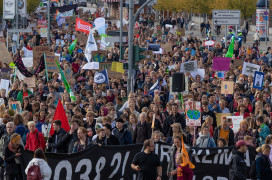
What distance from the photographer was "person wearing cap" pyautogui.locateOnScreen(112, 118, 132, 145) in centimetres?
1401

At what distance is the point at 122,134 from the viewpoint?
14.0 m

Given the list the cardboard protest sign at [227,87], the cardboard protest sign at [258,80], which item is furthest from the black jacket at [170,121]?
the cardboard protest sign at [258,80]

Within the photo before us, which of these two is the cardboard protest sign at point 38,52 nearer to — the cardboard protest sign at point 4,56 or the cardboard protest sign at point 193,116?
the cardboard protest sign at point 4,56

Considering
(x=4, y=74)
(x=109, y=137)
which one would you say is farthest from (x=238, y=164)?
(x=4, y=74)

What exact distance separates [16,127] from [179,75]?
17.8ft

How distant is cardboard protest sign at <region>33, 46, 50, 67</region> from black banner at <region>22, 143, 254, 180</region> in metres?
11.4

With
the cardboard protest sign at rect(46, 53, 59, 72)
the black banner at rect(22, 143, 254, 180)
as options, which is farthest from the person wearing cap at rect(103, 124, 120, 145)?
the cardboard protest sign at rect(46, 53, 59, 72)

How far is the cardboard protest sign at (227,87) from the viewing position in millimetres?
19625

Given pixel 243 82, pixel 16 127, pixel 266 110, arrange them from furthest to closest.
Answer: pixel 243 82, pixel 266 110, pixel 16 127

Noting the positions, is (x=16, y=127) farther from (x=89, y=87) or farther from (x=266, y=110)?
(x=89, y=87)

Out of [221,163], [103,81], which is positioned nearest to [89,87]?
[103,81]

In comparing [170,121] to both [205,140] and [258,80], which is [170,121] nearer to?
[205,140]

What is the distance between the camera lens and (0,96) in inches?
773

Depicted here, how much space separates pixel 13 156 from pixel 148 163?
2.40 meters
